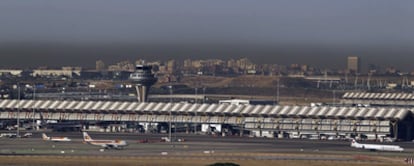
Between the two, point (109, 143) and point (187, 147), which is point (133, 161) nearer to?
point (109, 143)

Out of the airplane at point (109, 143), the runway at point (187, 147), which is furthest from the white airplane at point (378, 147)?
the airplane at point (109, 143)

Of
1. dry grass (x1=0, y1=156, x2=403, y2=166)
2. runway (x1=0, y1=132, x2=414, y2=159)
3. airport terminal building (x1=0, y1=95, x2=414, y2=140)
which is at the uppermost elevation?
airport terminal building (x1=0, y1=95, x2=414, y2=140)

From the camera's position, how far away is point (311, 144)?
16375cm

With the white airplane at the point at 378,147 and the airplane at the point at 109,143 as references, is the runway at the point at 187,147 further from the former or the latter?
the white airplane at the point at 378,147

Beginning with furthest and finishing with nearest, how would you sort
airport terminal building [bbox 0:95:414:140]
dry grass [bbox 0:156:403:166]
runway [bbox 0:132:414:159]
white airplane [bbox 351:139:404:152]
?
airport terminal building [bbox 0:95:414:140], white airplane [bbox 351:139:404:152], runway [bbox 0:132:414:159], dry grass [bbox 0:156:403:166]

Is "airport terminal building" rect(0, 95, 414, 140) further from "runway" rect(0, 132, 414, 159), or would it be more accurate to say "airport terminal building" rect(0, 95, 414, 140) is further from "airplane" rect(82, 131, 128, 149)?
"airplane" rect(82, 131, 128, 149)

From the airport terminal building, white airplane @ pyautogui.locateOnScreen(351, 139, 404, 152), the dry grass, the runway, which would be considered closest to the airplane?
the runway

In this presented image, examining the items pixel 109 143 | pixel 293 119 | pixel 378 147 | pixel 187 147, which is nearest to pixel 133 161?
pixel 109 143

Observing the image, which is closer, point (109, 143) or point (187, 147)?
point (109, 143)

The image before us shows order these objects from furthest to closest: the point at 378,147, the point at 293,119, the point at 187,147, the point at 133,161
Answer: the point at 293,119
the point at 378,147
the point at 187,147
the point at 133,161

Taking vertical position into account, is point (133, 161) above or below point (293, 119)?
below

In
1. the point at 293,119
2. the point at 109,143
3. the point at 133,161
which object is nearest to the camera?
the point at 133,161

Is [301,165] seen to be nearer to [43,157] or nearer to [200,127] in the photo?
[43,157]

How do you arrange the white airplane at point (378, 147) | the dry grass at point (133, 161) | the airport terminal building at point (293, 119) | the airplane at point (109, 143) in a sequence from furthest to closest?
the airport terminal building at point (293, 119) < the white airplane at point (378, 147) < the airplane at point (109, 143) < the dry grass at point (133, 161)
